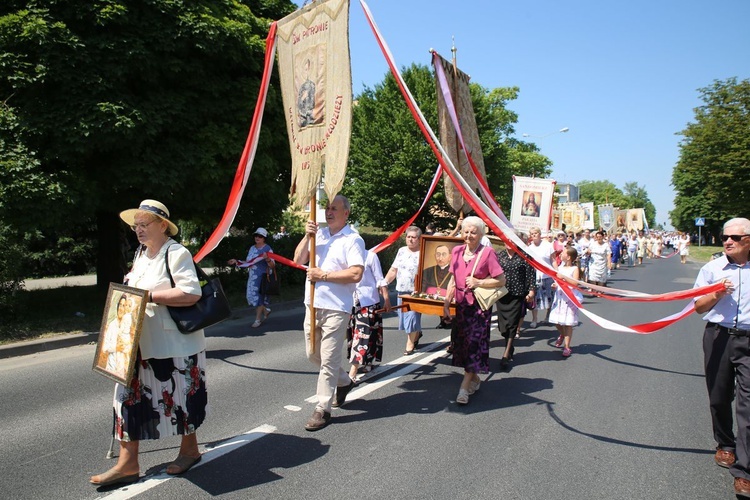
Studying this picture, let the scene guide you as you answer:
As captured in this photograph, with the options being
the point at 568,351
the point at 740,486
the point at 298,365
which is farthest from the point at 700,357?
the point at 298,365

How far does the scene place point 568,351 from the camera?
7695mm

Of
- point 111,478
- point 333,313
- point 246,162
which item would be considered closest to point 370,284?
point 333,313

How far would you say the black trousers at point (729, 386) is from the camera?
3.58 metres

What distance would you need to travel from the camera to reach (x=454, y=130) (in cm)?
644

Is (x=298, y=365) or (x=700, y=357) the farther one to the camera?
(x=700, y=357)

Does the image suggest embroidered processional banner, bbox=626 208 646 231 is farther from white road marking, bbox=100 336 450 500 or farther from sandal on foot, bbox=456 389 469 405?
sandal on foot, bbox=456 389 469 405

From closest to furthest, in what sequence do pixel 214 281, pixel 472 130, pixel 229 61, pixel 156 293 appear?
pixel 156 293
pixel 214 281
pixel 472 130
pixel 229 61

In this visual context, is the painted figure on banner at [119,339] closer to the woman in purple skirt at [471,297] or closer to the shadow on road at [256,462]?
the shadow on road at [256,462]

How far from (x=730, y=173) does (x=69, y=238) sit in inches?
1265

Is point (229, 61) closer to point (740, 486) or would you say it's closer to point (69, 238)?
point (740, 486)

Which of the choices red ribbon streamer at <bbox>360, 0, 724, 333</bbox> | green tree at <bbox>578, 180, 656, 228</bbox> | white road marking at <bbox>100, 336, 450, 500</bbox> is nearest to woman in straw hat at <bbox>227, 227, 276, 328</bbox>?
white road marking at <bbox>100, 336, 450, 500</bbox>

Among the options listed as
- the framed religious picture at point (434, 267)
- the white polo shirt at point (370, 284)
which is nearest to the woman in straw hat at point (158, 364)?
the white polo shirt at point (370, 284)

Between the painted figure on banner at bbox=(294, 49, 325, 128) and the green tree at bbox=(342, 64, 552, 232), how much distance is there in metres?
18.7

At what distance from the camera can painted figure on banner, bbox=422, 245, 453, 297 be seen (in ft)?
22.3
